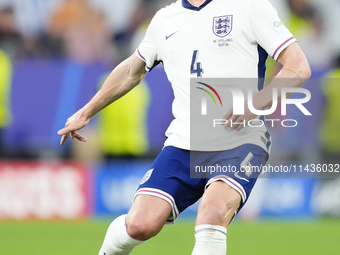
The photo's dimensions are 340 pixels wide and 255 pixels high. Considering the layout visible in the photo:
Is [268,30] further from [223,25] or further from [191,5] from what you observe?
[191,5]

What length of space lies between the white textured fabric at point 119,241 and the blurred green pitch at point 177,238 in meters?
2.43

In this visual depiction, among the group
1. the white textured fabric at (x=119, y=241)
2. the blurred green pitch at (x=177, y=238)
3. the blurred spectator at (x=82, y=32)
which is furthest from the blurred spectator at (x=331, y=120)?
the white textured fabric at (x=119, y=241)

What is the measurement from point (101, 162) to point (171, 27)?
545 centimetres

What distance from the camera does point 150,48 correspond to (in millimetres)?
4484

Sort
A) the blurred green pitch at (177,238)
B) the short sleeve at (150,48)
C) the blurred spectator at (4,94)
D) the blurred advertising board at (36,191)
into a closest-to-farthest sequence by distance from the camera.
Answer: the short sleeve at (150,48) < the blurred green pitch at (177,238) < the blurred advertising board at (36,191) < the blurred spectator at (4,94)

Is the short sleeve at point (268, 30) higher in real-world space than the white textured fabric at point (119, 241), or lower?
higher

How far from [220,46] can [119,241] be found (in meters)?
1.43

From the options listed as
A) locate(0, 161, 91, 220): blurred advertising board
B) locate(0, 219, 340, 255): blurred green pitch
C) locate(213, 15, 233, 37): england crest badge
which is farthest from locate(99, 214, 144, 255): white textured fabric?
Result: locate(0, 161, 91, 220): blurred advertising board

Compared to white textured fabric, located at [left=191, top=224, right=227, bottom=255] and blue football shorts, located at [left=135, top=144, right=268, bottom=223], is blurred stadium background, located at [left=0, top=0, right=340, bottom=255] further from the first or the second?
white textured fabric, located at [left=191, top=224, right=227, bottom=255]

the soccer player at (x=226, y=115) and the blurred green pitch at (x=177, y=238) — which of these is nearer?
the soccer player at (x=226, y=115)

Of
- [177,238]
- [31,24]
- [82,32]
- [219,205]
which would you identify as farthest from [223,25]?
[31,24]

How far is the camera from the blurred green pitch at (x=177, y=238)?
6.77m

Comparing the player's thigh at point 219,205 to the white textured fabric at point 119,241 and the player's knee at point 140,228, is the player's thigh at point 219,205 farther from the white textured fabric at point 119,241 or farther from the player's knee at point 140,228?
the white textured fabric at point 119,241

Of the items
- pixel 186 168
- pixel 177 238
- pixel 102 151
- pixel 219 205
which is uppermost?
pixel 186 168
